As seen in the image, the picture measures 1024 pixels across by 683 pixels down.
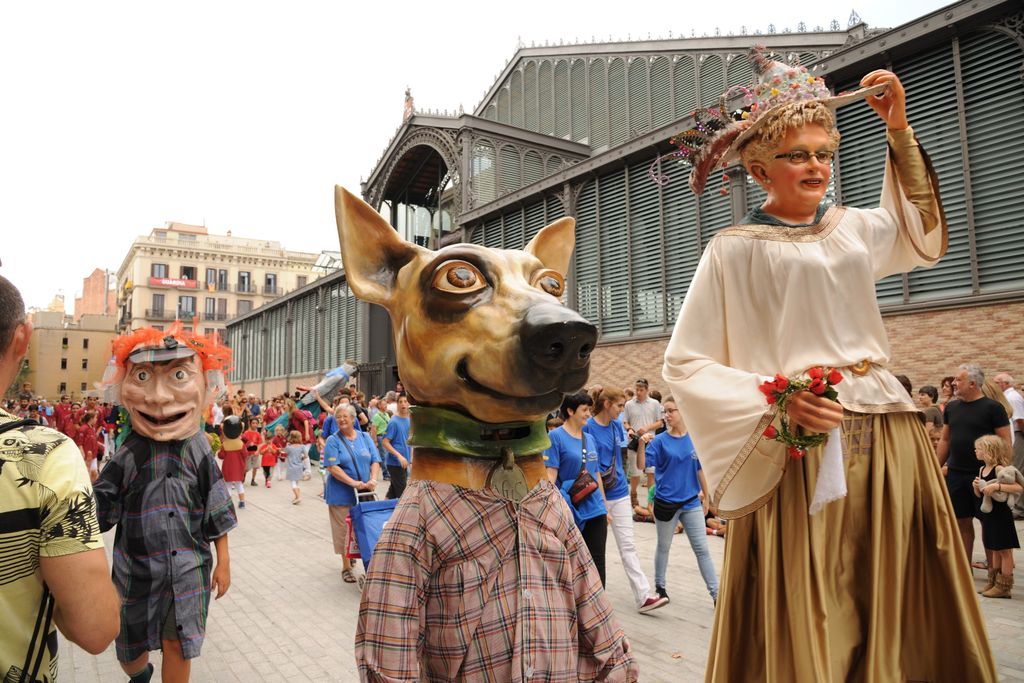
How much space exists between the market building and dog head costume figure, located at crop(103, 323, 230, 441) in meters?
2.45

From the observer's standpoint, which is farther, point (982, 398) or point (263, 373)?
point (263, 373)

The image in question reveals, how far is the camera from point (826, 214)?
2420mm

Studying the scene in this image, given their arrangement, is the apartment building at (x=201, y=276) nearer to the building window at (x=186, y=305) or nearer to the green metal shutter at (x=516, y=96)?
the building window at (x=186, y=305)

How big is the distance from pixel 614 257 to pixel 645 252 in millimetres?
900

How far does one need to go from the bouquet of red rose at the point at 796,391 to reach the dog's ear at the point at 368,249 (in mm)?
1148

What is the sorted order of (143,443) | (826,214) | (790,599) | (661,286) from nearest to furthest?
1. (790,599)
2. (826,214)
3. (143,443)
4. (661,286)

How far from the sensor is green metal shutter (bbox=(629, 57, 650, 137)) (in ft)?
66.3

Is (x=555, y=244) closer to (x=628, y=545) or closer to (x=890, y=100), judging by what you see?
(x=890, y=100)

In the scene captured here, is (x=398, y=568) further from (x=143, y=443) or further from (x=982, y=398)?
(x=982, y=398)

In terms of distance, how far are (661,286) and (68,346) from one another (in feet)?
228

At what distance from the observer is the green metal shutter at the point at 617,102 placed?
20.8m

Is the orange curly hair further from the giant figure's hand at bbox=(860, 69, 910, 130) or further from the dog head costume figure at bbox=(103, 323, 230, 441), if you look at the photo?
the giant figure's hand at bbox=(860, 69, 910, 130)

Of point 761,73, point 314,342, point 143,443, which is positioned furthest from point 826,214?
point 314,342

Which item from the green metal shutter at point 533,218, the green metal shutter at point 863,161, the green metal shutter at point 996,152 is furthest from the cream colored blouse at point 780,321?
the green metal shutter at point 533,218
